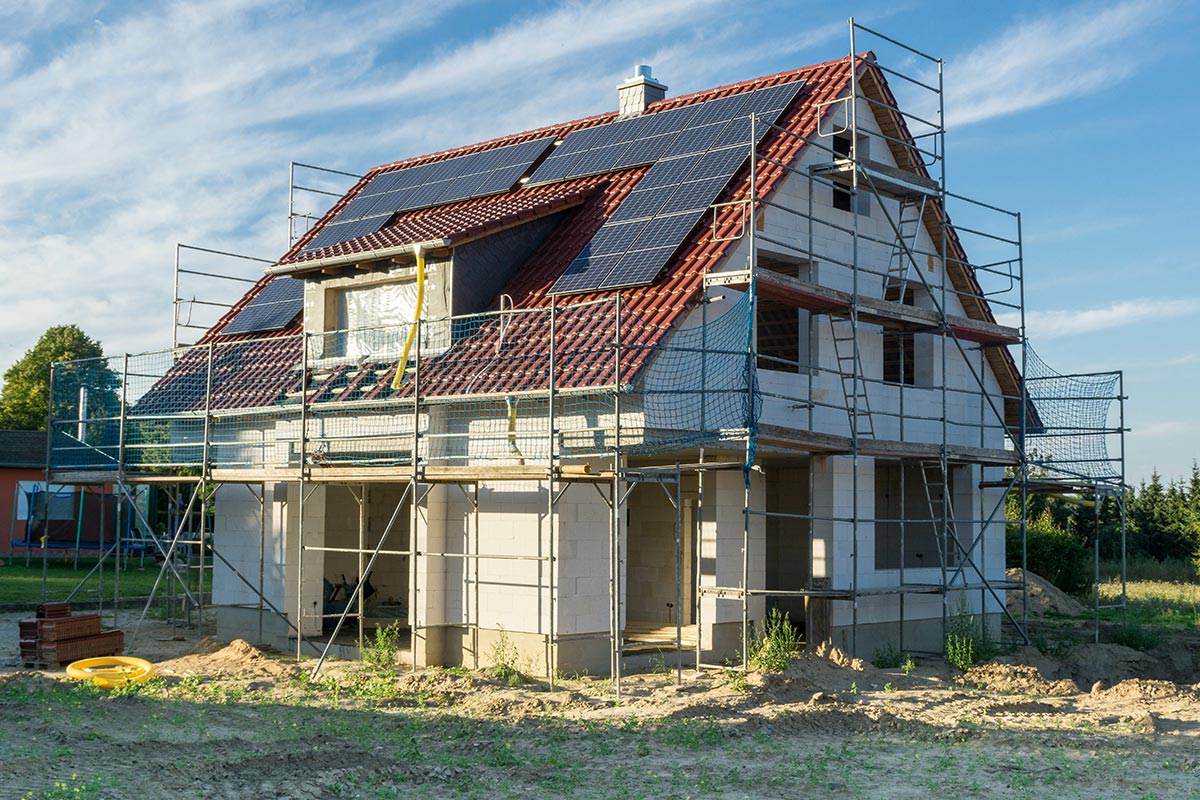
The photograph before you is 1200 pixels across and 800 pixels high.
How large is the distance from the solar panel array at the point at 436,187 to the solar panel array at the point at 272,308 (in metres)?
0.81

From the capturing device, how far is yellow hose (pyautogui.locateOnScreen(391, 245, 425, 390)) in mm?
16953

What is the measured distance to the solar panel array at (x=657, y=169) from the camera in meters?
16.8

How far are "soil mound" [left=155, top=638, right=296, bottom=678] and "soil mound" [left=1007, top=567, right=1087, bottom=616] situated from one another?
15027mm

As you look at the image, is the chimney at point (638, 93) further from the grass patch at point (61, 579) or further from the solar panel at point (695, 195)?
the grass patch at point (61, 579)

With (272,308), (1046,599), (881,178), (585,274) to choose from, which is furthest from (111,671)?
(1046,599)

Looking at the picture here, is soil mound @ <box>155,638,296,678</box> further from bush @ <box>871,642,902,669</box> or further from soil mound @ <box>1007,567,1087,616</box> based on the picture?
soil mound @ <box>1007,567,1087,616</box>

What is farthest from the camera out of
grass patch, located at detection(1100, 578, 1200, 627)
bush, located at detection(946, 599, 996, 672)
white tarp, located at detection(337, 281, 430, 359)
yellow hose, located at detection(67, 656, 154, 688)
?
grass patch, located at detection(1100, 578, 1200, 627)

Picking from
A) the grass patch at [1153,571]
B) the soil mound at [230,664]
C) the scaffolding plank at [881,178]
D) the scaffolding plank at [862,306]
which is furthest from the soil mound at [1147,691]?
the grass patch at [1153,571]

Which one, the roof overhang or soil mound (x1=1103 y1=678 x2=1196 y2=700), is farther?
the roof overhang

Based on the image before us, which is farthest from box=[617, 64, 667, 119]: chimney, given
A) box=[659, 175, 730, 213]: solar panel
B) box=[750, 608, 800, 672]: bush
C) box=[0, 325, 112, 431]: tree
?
box=[0, 325, 112, 431]: tree

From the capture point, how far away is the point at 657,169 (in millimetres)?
18500

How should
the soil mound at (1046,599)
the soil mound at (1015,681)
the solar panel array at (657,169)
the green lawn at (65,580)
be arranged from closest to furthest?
the soil mound at (1015,681)
the solar panel array at (657,169)
the soil mound at (1046,599)
the green lawn at (65,580)

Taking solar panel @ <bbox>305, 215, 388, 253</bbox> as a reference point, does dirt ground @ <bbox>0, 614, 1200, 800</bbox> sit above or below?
below

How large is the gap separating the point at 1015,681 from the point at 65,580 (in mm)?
22415
